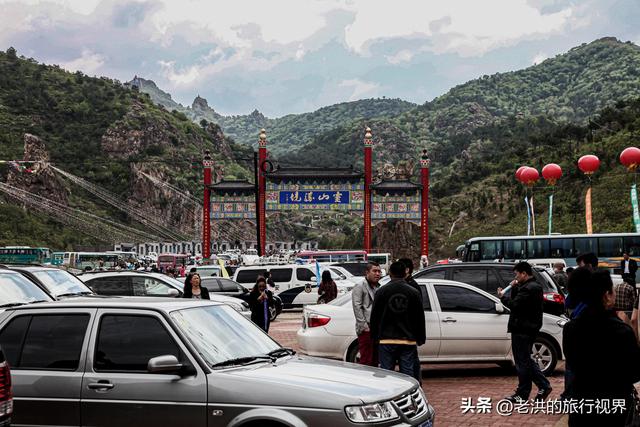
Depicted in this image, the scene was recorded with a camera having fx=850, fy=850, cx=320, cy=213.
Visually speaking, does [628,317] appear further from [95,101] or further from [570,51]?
Answer: [570,51]

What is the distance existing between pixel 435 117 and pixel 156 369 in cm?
16911

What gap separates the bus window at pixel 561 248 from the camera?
40.6m

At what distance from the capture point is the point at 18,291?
12047 millimetres

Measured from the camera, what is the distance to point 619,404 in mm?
5441

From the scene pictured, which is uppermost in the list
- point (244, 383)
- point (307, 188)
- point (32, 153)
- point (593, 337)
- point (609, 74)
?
point (609, 74)

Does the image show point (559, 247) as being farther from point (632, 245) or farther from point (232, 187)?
point (232, 187)

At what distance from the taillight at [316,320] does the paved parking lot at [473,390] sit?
1847 mm

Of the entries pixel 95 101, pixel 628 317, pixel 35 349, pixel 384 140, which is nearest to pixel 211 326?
pixel 35 349

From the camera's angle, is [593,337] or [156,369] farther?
[156,369]

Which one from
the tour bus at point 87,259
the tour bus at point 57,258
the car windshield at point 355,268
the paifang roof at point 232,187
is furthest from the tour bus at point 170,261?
the car windshield at point 355,268

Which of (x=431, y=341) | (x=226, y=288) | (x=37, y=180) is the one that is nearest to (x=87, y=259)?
(x=37, y=180)

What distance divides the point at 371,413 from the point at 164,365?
165 cm

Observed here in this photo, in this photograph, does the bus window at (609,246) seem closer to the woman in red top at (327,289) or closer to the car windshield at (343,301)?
the woman in red top at (327,289)

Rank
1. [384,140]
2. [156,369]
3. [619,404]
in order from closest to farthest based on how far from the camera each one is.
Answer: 1. [619,404]
2. [156,369]
3. [384,140]
